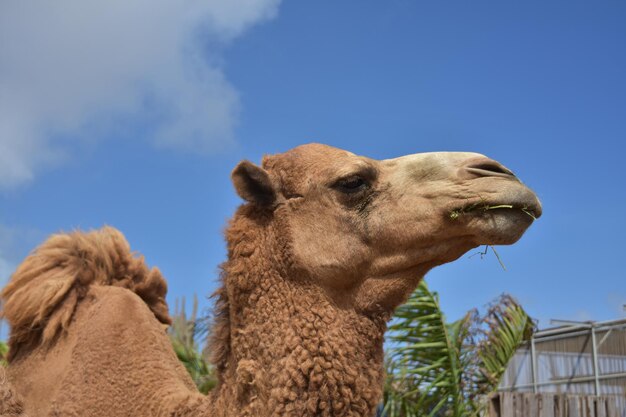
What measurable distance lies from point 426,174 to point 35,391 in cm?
277

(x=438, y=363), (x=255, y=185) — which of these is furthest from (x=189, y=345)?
(x=255, y=185)

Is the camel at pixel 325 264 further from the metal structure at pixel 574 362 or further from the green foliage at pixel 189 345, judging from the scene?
the metal structure at pixel 574 362

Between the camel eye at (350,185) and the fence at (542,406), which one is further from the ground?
the fence at (542,406)

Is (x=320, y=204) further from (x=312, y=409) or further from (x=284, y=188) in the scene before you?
(x=312, y=409)

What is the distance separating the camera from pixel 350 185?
3473 mm

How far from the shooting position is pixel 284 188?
3594 millimetres

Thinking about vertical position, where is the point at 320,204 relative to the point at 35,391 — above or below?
above

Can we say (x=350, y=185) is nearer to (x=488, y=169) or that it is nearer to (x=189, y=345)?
(x=488, y=169)

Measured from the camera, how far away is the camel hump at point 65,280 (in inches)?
189

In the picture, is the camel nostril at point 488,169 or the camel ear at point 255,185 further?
the camel ear at point 255,185

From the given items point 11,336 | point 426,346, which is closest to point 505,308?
point 426,346

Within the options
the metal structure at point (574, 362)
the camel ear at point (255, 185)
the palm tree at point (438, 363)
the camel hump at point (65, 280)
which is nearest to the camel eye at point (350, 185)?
the camel ear at point (255, 185)

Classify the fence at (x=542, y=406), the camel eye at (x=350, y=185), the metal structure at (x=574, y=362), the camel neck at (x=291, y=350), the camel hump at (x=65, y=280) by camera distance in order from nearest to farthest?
the camel neck at (x=291, y=350) → the camel eye at (x=350, y=185) → the camel hump at (x=65, y=280) → the fence at (x=542, y=406) → the metal structure at (x=574, y=362)

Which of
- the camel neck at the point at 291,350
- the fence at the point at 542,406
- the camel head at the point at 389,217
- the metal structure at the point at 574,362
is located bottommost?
the camel neck at the point at 291,350
